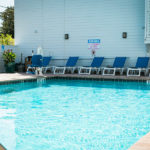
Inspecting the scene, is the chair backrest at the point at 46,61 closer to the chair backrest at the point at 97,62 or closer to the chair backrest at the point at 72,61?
the chair backrest at the point at 72,61

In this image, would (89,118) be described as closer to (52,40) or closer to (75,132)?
(75,132)

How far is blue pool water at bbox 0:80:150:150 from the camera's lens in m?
3.07

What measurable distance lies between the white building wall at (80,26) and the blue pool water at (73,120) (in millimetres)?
4661

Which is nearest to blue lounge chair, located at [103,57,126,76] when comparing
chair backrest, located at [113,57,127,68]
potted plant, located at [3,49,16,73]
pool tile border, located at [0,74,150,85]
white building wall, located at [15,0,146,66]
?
chair backrest, located at [113,57,127,68]

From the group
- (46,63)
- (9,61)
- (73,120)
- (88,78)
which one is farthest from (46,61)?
(73,120)

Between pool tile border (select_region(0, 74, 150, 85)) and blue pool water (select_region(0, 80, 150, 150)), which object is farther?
pool tile border (select_region(0, 74, 150, 85))

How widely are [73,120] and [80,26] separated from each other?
7864 mm

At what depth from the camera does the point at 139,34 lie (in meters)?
10.4

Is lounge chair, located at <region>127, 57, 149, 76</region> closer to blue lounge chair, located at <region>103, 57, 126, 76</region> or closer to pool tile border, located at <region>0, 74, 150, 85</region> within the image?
blue lounge chair, located at <region>103, 57, 126, 76</region>

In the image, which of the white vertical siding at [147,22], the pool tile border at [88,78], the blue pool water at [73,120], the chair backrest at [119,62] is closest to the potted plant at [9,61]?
the pool tile border at [88,78]

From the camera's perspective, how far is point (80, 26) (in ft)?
37.4

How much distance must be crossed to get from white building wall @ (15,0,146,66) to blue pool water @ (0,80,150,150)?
15.3 feet

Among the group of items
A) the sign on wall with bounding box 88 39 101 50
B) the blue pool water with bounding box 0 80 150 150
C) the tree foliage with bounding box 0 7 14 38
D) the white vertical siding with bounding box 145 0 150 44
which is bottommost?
the blue pool water with bounding box 0 80 150 150

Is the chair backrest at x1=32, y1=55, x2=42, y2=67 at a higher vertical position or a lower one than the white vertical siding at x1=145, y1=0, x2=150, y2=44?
A: lower
